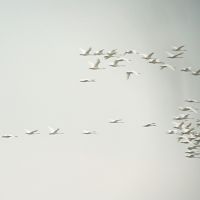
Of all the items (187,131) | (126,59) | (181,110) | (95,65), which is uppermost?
(126,59)

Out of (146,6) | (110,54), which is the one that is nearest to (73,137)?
(110,54)

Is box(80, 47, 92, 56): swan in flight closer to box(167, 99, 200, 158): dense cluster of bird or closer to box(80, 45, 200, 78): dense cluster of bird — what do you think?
box(80, 45, 200, 78): dense cluster of bird

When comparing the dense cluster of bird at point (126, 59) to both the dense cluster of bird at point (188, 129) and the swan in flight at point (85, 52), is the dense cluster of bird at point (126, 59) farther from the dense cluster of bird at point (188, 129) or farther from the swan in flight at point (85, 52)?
the dense cluster of bird at point (188, 129)

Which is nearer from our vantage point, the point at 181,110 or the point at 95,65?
the point at 95,65

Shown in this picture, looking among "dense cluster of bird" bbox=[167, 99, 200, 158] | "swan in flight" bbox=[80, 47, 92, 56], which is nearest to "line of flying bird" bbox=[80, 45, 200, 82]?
"swan in flight" bbox=[80, 47, 92, 56]

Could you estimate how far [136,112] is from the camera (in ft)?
9.90

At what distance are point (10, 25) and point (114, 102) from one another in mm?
801

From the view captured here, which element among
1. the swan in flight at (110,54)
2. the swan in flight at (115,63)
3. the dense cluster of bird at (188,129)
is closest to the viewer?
the swan in flight at (110,54)

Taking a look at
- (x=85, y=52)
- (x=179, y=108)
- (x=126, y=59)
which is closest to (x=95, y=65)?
(x=85, y=52)

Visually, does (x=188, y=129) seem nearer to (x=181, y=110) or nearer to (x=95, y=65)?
(x=181, y=110)

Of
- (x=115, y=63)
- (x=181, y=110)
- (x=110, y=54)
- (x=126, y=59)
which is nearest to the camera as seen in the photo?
(x=110, y=54)

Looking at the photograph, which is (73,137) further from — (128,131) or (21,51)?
(21,51)

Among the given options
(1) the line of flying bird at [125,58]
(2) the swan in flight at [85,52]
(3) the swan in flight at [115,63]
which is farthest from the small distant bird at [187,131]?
(2) the swan in flight at [85,52]

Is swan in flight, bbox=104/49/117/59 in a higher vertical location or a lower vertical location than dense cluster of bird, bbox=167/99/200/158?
higher
